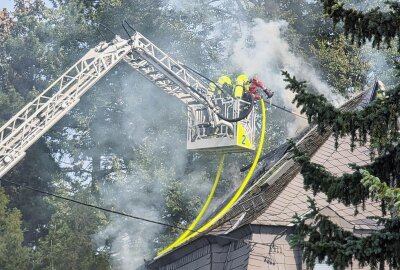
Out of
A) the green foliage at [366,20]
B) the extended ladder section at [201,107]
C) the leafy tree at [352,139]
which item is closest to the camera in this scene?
the leafy tree at [352,139]

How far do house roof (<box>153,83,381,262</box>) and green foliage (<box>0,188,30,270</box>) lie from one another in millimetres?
8604

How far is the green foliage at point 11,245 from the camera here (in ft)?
105

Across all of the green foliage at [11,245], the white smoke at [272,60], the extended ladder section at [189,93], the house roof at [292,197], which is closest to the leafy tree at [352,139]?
the house roof at [292,197]

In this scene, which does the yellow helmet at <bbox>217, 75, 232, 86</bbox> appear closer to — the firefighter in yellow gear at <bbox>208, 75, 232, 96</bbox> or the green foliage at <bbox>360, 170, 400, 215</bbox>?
the firefighter in yellow gear at <bbox>208, 75, 232, 96</bbox>

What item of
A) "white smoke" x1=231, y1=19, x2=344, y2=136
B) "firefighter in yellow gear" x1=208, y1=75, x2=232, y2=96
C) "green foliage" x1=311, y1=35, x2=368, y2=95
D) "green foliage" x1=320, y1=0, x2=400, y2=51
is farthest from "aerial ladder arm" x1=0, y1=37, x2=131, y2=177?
"green foliage" x1=311, y1=35, x2=368, y2=95

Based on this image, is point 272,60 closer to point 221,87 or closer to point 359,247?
point 221,87

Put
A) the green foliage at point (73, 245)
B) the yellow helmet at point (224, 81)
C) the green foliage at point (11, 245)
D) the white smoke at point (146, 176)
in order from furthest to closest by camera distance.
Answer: the white smoke at point (146, 176)
the green foliage at point (11, 245)
the green foliage at point (73, 245)
the yellow helmet at point (224, 81)

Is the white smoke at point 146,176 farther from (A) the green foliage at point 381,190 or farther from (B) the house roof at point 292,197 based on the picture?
(A) the green foliage at point 381,190

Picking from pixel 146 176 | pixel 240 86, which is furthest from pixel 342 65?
pixel 240 86

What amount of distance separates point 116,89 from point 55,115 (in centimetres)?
2382

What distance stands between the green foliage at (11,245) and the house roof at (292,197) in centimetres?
860

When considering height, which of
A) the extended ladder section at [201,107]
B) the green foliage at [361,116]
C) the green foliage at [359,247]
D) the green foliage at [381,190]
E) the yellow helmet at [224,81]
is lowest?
the green foliage at [359,247]

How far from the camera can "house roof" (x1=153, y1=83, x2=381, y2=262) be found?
73.3 ft

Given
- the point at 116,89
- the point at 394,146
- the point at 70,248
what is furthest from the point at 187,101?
the point at 116,89
